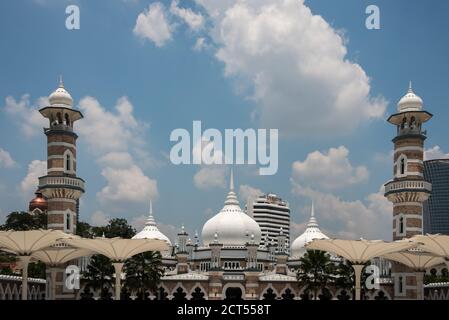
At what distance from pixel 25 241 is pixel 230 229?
107ft

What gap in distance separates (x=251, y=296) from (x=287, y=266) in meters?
8.98

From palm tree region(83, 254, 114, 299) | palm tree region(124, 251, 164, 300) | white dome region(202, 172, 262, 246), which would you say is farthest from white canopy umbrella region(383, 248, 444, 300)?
white dome region(202, 172, 262, 246)

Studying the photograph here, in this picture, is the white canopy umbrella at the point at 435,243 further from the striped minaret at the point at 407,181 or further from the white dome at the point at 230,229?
the white dome at the point at 230,229

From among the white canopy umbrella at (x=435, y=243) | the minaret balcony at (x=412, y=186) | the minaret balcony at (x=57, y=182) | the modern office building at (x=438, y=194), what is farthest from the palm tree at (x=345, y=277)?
the modern office building at (x=438, y=194)

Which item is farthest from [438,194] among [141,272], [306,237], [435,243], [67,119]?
[67,119]

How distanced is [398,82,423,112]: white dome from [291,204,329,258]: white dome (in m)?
24.8

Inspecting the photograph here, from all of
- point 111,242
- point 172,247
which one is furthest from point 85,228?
point 111,242

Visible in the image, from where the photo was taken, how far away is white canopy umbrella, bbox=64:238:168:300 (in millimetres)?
47469

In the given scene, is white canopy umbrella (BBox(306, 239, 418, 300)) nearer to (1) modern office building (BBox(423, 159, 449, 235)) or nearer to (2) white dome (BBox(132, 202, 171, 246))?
(2) white dome (BBox(132, 202, 171, 246))

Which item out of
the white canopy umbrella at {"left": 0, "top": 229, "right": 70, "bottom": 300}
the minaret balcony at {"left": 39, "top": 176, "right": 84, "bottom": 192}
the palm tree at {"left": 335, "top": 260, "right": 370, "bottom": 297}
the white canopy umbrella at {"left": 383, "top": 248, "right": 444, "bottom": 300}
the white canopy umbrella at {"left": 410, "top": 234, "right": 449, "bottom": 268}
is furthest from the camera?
the minaret balcony at {"left": 39, "top": 176, "right": 84, "bottom": 192}

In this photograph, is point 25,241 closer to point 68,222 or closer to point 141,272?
point 68,222
